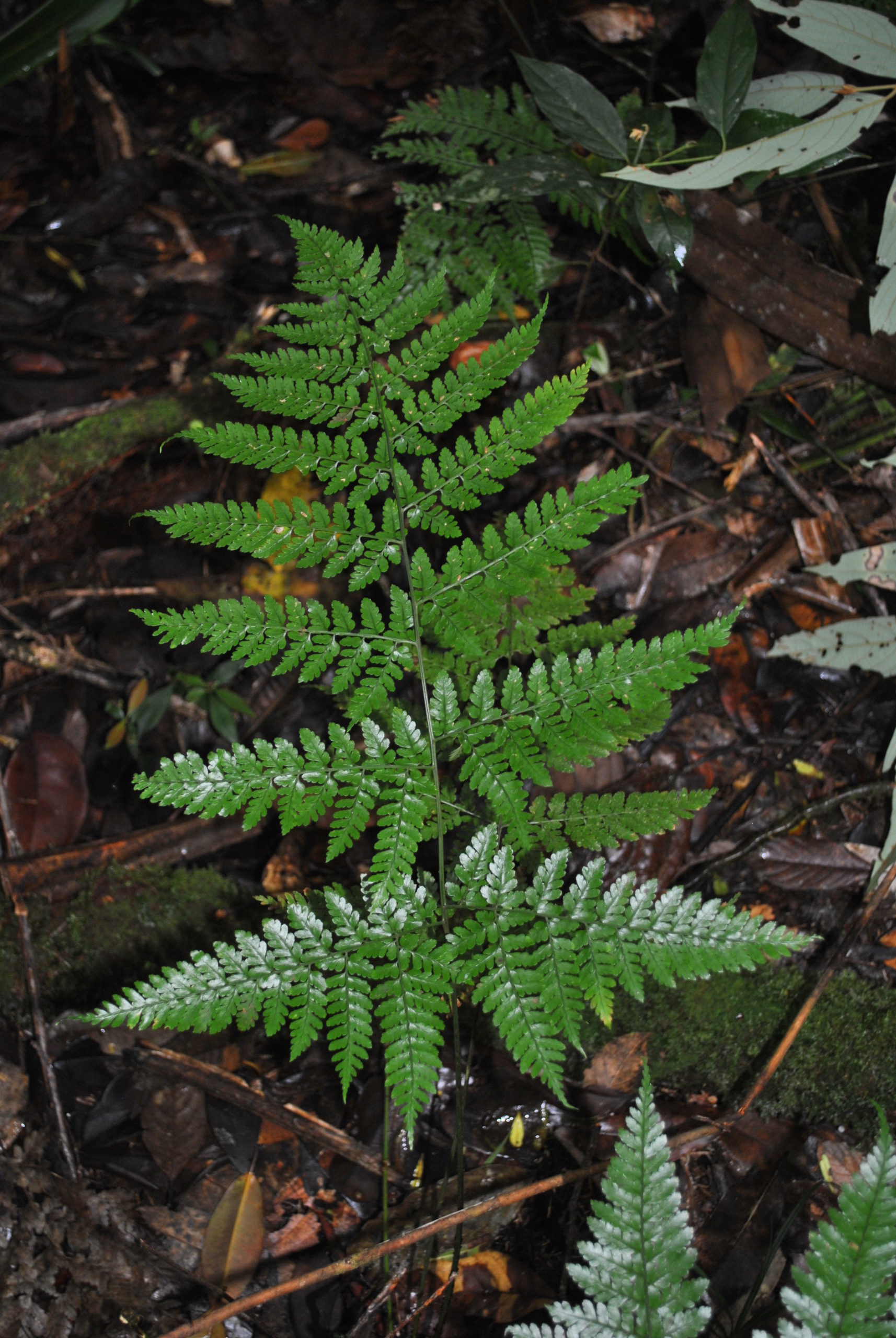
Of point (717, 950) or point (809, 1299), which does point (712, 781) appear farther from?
point (809, 1299)

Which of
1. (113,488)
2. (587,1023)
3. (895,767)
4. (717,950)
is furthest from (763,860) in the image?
(113,488)

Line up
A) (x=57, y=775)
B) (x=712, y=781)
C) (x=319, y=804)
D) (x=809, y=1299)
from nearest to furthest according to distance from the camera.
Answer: (x=809, y=1299)
(x=319, y=804)
(x=712, y=781)
(x=57, y=775)

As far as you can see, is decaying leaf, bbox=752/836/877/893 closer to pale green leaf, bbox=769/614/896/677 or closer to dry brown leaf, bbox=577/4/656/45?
pale green leaf, bbox=769/614/896/677

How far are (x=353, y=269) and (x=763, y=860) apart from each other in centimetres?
229

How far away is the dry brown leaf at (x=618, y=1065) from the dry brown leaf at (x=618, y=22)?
4668 millimetres

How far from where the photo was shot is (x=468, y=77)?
4.69 meters

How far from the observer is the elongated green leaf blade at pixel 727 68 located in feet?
8.31

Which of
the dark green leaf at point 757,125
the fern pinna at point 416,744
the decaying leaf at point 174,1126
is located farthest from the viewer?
the dark green leaf at point 757,125

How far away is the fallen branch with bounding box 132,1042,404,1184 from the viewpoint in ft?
8.08

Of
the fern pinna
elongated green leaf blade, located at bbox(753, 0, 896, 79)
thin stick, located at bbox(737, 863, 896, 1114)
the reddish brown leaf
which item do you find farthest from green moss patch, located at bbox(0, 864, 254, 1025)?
elongated green leaf blade, located at bbox(753, 0, 896, 79)

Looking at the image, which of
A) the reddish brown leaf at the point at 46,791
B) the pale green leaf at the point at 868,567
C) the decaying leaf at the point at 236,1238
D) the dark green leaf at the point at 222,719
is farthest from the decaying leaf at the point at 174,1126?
the pale green leaf at the point at 868,567

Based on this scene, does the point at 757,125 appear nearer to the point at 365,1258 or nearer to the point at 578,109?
the point at 578,109

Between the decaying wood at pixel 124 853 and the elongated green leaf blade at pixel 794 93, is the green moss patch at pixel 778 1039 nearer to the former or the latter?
the decaying wood at pixel 124 853

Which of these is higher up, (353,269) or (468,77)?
(468,77)
